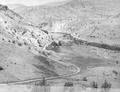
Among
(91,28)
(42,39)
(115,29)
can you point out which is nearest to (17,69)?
(42,39)

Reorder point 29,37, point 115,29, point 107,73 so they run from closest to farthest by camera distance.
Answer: point 107,73 → point 29,37 → point 115,29

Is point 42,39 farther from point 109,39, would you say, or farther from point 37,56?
point 109,39

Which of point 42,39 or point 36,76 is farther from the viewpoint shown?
point 42,39

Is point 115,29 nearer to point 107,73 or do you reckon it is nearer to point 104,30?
point 104,30

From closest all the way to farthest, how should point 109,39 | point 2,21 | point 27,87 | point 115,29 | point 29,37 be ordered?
point 27,87 < point 2,21 < point 29,37 < point 109,39 < point 115,29

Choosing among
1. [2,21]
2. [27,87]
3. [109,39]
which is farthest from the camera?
[109,39]

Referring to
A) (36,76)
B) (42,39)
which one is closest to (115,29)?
(42,39)

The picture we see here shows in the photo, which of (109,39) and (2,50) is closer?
(2,50)

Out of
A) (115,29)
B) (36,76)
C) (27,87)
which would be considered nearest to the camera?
(27,87)

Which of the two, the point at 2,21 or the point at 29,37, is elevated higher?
the point at 2,21
